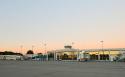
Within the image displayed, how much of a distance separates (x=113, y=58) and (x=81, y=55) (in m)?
13.2

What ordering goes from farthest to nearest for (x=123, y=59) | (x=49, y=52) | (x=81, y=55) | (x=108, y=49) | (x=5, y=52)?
(x=5, y=52) → (x=49, y=52) → (x=108, y=49) → (x=81, y=55) → (x=123, y=59)

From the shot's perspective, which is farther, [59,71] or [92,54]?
[92,54]

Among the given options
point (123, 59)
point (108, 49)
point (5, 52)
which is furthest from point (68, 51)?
point (5, 52)

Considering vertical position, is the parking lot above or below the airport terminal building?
below

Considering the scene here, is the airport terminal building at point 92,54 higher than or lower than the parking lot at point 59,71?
higher

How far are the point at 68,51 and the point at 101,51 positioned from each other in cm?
1920

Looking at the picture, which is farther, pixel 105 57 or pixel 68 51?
pixel 68 51

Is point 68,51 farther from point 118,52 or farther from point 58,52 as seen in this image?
point 118,52

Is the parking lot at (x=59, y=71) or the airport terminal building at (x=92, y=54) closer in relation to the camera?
the parking lot at (x=59, y=71)

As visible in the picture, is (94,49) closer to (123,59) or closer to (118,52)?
(118,52)

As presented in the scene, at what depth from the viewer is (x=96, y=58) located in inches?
5251

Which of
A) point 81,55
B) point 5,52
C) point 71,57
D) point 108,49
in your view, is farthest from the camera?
point 5,52

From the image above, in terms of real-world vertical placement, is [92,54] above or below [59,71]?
above

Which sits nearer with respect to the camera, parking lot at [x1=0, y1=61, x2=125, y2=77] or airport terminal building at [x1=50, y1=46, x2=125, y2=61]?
parking lot at [x1=0, y1=61, x2=125, y2=77]
